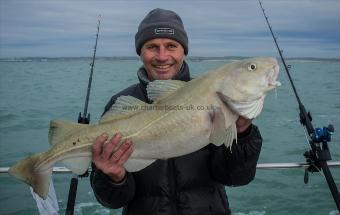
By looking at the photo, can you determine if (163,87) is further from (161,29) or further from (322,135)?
(322,135)

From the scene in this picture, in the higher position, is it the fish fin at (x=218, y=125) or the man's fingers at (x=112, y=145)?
the fish fin at (x=218, y=125)

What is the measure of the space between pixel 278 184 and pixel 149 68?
6806 mm

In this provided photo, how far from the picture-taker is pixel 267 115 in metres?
19.8

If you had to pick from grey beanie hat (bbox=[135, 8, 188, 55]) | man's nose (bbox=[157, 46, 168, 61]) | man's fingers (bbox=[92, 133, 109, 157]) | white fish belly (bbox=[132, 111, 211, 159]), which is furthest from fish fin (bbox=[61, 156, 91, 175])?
grey beanie hat (bbox=[135, 8, 188, 55])

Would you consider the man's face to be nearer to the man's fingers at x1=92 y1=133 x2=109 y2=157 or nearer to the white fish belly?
the white fish belly

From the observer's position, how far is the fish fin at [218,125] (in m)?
3.34

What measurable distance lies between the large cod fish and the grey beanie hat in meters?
0.95

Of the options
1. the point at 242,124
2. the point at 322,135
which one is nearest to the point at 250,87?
the point at 242,124

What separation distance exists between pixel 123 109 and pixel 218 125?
867 millimetres

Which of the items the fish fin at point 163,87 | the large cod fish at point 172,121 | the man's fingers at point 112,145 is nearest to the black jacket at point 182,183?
the large cod fish at point 172,121

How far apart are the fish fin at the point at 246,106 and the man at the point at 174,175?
0.18 m

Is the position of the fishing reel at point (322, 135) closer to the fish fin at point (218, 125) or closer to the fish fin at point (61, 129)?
the fish fin at point (218, 125)

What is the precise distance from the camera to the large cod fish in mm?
3371

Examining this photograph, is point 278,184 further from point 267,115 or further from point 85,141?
point 267,115
